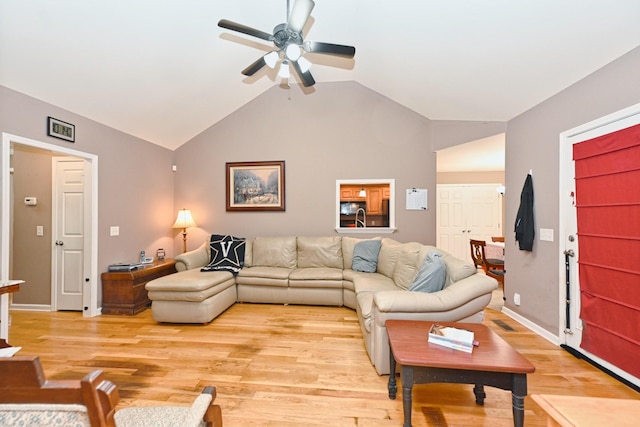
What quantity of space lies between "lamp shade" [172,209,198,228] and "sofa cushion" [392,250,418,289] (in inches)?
138

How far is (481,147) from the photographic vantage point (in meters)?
4.23

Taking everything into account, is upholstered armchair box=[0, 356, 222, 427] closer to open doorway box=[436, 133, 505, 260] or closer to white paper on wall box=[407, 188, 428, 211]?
white paper on wall box=[407, 188, 428, 211]

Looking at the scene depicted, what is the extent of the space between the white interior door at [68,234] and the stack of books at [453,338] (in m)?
4.32

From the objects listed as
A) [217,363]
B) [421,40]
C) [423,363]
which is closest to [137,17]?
[421,40]

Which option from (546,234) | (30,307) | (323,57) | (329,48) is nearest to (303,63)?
(329,48)

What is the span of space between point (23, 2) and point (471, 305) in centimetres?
419

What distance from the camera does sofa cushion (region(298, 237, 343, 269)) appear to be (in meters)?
4.19

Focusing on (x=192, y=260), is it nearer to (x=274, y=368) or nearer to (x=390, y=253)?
(x=274, y=368)

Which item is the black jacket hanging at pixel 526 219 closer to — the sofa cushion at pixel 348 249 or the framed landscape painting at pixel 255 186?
the sofa cushion at pixel 348 249

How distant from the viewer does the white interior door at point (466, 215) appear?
20.9 ft

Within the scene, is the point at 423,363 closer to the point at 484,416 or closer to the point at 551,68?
the point at 484,416

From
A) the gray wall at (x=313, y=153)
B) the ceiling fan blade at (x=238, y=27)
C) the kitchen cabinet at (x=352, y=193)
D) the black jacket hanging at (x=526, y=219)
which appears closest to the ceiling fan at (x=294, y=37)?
the ceiling fan blade at (x=238, y=27)

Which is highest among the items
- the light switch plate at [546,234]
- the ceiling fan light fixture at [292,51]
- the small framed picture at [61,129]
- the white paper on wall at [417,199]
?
the ceiling fan light fixture at [292,51]

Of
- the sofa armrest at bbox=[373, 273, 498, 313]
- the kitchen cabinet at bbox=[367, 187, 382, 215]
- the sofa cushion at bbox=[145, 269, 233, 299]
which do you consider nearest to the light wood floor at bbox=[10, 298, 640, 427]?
the sofa cushion at bbox=[145, 269, 233, 299]
